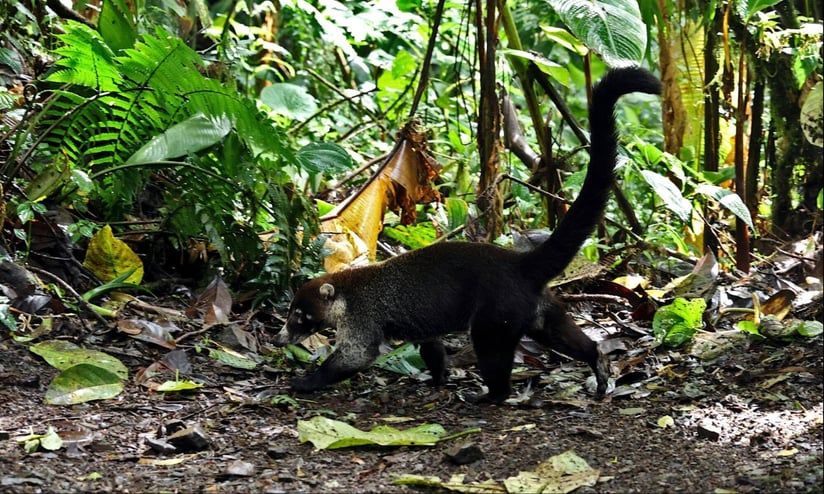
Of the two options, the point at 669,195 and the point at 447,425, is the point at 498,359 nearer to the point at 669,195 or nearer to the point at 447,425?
the point at 447,425

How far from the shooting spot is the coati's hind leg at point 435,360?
445cm

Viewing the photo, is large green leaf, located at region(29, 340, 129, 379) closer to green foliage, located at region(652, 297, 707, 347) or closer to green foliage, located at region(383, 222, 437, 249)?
green foliage, located at region(383, 222, 437, 249)

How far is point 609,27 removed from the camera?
13.4 feet

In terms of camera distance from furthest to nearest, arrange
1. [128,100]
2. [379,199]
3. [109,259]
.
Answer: [379,199]
[109,259]
[128,100]

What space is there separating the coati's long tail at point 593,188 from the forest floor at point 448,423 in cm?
58

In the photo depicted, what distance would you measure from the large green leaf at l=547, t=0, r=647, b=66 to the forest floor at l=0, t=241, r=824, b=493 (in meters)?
1.39

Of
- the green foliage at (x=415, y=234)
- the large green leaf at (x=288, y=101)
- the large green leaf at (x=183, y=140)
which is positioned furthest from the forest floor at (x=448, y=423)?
the large green leaf at (x=288, y=101)

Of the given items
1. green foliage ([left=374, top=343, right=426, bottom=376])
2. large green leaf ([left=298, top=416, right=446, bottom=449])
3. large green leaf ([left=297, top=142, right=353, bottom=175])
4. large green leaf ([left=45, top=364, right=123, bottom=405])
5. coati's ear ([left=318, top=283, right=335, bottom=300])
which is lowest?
green foliage ([left=374, top=343, right=426, bottom=376])

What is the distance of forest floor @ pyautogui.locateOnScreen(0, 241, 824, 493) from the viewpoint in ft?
9.77

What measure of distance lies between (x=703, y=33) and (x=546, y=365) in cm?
260

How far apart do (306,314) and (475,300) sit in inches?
34.7

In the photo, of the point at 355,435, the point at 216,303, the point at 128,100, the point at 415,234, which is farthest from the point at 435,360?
the point at 128,100

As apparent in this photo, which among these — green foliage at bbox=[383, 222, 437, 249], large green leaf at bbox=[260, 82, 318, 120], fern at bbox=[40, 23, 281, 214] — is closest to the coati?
fern at bbox=[40, 23, 281, 214]

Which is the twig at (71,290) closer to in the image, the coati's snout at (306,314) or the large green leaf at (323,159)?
the coati's snout at (306,314)
